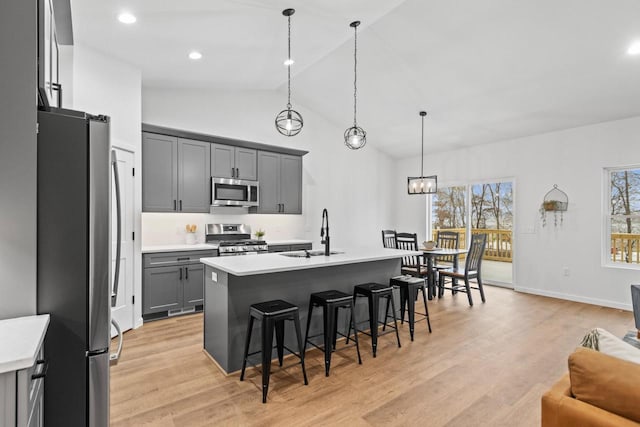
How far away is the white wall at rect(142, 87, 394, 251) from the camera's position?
197 inches

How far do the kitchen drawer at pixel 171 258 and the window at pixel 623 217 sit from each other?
239 inches

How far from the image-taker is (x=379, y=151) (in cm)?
793

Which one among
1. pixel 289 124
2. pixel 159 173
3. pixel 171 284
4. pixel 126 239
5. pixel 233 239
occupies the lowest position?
pixel 171 284

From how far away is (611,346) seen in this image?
1420 millimetres

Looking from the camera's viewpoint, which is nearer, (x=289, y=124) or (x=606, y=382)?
(x=606, y=382)

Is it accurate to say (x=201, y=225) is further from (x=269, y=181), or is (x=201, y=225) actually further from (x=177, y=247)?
(x=269, y=181)

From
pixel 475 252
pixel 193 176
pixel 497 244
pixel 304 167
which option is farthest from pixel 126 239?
pixel 497 244

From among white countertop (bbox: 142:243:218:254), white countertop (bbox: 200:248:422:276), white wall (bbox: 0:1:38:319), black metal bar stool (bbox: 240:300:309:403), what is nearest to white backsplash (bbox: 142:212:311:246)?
white countertop (bbox: 142:243:218:254)

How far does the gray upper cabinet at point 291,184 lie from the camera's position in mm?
5922

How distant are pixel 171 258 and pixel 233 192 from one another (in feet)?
4.55

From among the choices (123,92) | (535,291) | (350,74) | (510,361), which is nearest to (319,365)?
(510,361)

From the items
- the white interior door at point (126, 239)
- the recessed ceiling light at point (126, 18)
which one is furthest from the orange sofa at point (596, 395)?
the white interior door at point (126, 239)

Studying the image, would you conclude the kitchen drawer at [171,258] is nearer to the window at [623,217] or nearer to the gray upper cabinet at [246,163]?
the gray upper cabinet at [246,163]

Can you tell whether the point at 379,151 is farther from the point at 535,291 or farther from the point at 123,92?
the point at 123,92
